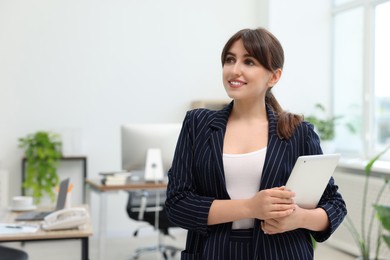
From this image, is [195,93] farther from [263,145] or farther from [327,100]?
[263,145]

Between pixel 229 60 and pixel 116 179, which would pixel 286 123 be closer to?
pixel 229 60

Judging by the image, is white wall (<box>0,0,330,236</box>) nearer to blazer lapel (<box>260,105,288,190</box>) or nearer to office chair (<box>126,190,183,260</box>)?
office chair (<box>126,190,183,260</box>)

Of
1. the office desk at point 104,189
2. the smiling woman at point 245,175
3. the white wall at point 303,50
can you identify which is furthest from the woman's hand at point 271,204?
the white wall at point 303,50

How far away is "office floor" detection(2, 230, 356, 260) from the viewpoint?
2576mm

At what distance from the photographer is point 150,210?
14.4ft

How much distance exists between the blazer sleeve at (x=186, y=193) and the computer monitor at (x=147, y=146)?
2.63m

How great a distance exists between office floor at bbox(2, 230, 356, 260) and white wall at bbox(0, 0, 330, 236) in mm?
324

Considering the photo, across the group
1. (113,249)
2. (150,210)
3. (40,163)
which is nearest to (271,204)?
(150,210)

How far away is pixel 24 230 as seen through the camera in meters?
2.58

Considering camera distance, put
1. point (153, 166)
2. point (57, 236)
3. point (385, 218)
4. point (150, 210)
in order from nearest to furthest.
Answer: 1. point (385, 218)
2. point (57, 236)
3. point (153, 166)
4. point (150, 210)

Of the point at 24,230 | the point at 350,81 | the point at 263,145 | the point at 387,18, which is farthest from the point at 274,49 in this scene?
the point at 350,81

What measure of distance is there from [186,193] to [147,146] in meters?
2.73

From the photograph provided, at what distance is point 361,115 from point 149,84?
2.34m

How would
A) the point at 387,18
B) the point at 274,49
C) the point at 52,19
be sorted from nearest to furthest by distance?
the point at 274,49 < the point at 387,18 < the point at 52,19
